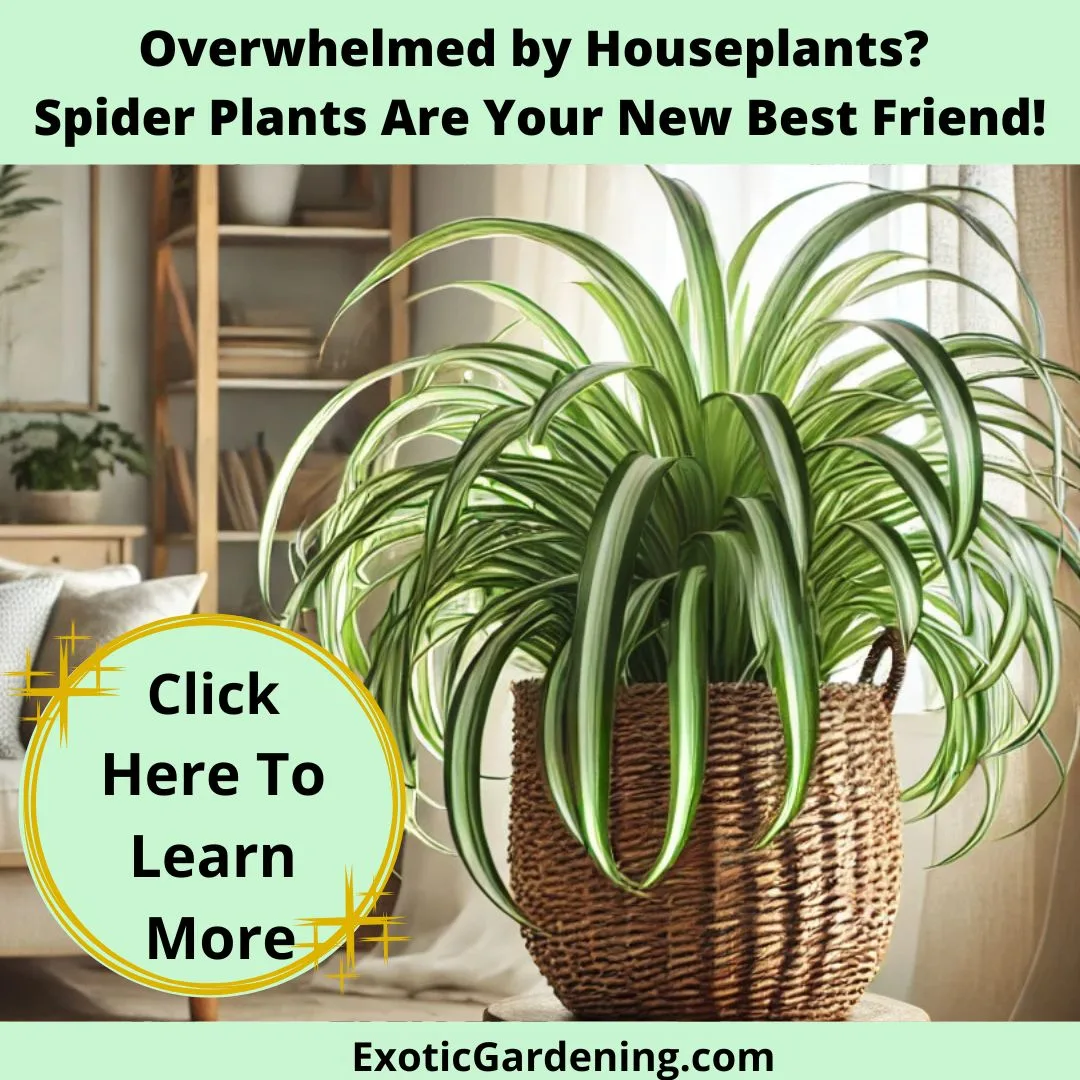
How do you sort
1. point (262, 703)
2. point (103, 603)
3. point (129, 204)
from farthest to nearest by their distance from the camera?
point (129, 204) → point (103, 603) → point (262, 703)

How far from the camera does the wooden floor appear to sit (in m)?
2.88

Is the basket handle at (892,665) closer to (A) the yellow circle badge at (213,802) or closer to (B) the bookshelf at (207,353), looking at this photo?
(A) the yellow circle badge at (213,802)

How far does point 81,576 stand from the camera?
9.82 feet

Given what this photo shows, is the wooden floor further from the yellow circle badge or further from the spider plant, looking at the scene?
the yellow circle badge

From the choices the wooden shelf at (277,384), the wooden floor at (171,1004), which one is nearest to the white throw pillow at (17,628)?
the wooden floor at (171,1004)

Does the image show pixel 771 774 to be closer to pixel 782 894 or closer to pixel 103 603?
pixel 782 894

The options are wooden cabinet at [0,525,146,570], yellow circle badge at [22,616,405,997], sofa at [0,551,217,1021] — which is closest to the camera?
yellow circle badge at [22,616,405,997]

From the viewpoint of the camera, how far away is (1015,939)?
245 centimetres

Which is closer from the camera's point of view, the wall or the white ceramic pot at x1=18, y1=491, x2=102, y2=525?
the white ceramic pot at x1=18, y1=491, x2=102, y2=525

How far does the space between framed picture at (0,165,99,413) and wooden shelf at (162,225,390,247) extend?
319 millimetres

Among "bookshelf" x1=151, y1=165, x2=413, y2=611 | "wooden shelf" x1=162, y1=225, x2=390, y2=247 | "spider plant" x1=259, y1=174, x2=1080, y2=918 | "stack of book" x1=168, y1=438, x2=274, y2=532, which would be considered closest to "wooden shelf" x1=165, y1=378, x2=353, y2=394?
"bookshelf" x1=151, y1=165, x2=413, y2=611

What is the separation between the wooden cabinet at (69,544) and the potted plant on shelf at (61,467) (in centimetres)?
7

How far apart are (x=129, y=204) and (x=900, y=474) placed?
135 inches
